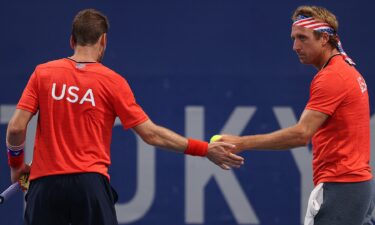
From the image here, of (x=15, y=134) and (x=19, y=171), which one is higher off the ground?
(x=15, y=134)

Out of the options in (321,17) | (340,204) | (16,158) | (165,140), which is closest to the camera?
(340,204)

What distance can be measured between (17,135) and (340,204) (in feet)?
→ 6.30

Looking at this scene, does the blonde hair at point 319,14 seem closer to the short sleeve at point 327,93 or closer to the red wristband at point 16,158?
the short sleeve at point 327,93

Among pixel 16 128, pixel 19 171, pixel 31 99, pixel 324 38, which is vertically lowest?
pixel 19 171

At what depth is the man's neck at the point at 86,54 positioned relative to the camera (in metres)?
5.28

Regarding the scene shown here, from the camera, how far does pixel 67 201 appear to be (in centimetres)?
511

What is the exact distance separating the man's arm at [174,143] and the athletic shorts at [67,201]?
43cm

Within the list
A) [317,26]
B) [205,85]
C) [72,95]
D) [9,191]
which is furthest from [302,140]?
[205,85]

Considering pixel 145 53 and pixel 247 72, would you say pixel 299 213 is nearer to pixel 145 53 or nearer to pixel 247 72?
pixel 247 72

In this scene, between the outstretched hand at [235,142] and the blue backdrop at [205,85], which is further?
the blue backdrop at [205,85]

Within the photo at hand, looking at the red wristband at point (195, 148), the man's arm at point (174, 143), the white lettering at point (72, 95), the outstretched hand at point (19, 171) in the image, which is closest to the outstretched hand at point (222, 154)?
the man's arm at point (174, 143)

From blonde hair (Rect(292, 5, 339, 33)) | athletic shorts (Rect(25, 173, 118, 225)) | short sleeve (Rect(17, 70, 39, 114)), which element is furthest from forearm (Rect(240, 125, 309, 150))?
short sleeve (Rect(17, 70, 39, 114))

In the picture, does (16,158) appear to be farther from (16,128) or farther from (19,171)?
(16,128)

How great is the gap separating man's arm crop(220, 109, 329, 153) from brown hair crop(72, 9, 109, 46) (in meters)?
1.10
